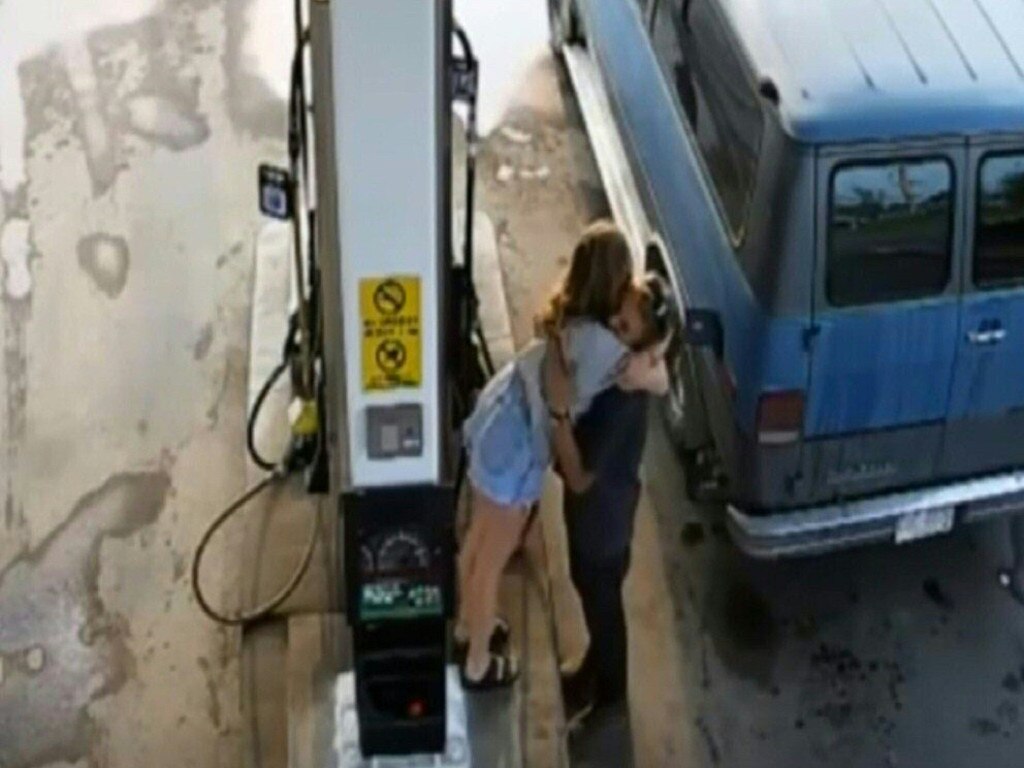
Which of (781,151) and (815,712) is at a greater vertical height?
(781,151)

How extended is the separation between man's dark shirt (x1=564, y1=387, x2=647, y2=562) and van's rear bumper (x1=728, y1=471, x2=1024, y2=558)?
71cm

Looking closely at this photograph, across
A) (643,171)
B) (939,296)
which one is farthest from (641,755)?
(643,171)

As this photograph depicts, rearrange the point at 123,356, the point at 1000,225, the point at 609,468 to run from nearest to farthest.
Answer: the point at 609,468, the point at 1000,225, the point at 123,356

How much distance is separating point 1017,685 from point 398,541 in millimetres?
2335

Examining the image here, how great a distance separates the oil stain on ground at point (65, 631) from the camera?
548 cm

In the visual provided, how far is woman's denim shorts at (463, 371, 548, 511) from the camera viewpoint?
4.72m

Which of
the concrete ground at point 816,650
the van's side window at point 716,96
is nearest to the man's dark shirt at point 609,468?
the concrete ground at point 816,650

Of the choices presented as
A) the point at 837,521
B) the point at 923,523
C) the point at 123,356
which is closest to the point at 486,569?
the point at 837,521

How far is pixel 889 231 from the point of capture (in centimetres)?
521

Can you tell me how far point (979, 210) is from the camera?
17.3ft

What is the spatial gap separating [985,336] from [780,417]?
663 millimetres

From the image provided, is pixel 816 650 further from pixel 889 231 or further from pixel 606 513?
pixel 889 231

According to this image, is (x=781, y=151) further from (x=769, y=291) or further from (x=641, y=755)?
(x=641, y=755)

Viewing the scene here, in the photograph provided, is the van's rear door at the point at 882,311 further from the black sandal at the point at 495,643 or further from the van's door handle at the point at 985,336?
the black sandal at the point at 495,643
